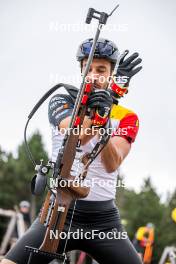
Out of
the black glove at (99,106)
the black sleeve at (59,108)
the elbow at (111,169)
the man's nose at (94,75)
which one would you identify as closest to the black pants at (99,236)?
the elbow at (111,169)

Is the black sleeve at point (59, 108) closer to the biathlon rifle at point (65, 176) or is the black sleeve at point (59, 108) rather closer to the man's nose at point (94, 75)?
the man's nose at point (94, 75)

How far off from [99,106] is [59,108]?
2.13 feet

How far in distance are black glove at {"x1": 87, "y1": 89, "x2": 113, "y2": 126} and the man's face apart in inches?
20.3

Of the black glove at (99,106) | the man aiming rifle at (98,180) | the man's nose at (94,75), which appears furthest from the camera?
the man's nose at (94,75)

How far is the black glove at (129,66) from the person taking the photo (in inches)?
201

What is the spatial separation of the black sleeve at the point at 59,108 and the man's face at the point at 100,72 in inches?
9.9

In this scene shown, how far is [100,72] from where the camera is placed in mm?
5062

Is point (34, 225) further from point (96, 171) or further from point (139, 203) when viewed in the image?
point (139, 203)

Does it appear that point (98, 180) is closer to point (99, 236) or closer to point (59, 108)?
point (99, 236)

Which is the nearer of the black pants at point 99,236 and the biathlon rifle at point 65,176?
the biathlon rifle at point 65,176

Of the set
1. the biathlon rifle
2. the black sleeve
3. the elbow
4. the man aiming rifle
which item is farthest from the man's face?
the elbow

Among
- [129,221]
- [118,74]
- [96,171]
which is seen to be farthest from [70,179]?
[129,221]

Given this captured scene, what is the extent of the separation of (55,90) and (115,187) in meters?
0.93

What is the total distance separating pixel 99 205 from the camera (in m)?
4.96
